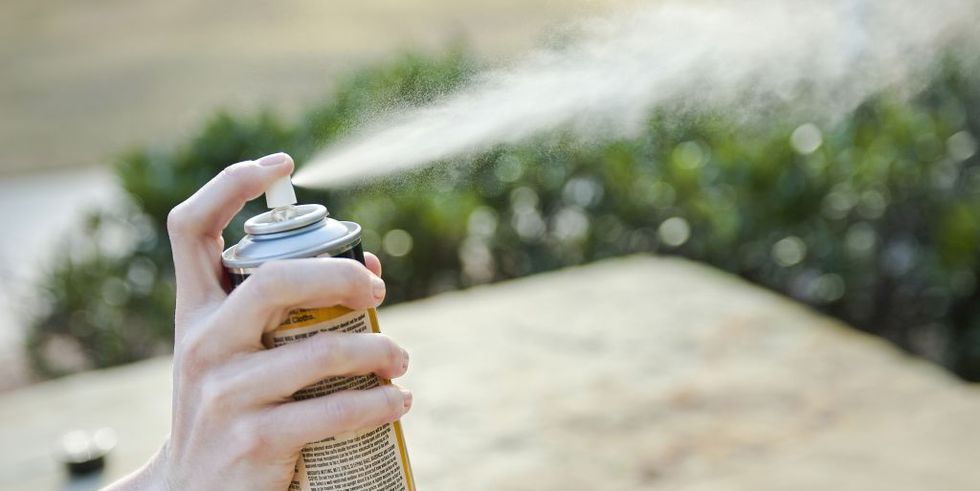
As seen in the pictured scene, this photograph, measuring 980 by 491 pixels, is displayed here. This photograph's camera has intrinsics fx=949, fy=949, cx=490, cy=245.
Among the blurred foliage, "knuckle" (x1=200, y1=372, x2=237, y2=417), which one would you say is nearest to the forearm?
"knuckle" (x1=200, y1=372, x2=237, y2=417)

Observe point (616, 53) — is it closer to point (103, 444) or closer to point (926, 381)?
point (926, 381)

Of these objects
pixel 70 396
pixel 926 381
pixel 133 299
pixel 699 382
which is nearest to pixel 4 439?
pixel 70 396

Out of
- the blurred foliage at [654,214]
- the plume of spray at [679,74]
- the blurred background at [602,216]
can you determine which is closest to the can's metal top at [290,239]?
the plume of spray at [679,74]

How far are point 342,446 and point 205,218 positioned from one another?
11.0 inches

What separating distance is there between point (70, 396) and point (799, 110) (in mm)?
2968

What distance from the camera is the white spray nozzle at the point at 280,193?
1.01 metres

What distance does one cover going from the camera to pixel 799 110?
3.96m

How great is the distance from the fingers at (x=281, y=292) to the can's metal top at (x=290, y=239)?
29mm

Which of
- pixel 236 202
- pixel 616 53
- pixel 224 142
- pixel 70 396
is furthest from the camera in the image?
pixel 224 142

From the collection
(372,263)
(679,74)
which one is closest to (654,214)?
(679,74)

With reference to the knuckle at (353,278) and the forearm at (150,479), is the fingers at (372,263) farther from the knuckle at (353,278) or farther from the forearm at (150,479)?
the forearm at (150,479)

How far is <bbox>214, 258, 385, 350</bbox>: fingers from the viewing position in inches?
35.9

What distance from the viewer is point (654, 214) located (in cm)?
401

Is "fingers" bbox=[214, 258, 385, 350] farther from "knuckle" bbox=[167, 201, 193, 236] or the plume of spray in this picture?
the plume of spray
